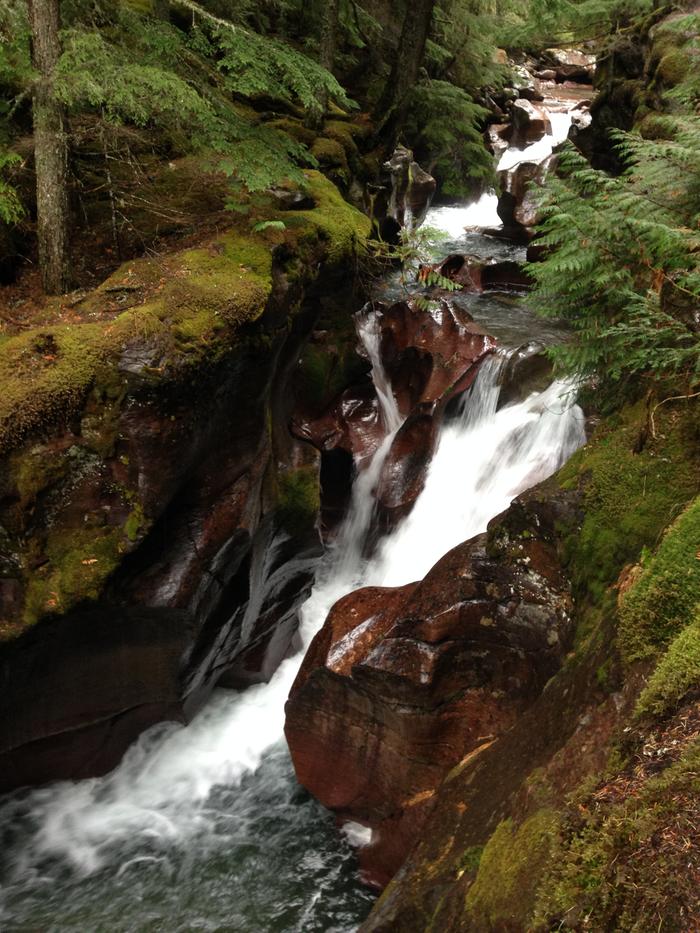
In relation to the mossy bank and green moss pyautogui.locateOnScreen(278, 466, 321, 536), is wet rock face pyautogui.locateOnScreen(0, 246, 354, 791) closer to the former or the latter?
the mossy bank

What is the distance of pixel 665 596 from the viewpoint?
3.53 meters

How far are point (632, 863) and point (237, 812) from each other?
6.17m

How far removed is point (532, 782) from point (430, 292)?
11.9 metres

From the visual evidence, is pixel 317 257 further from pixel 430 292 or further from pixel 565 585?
pixel 430 292

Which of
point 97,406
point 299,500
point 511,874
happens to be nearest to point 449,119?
point 299,500

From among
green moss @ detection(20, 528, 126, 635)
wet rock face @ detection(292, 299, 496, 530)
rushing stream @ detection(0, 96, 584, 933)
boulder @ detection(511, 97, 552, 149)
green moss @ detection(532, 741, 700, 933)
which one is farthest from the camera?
boulder @ detection(511, 97, 552, 149)

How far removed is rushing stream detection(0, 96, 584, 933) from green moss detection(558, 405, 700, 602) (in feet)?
4.91

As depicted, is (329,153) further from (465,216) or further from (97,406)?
(465,216)

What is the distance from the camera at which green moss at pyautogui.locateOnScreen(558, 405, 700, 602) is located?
491 centimetres

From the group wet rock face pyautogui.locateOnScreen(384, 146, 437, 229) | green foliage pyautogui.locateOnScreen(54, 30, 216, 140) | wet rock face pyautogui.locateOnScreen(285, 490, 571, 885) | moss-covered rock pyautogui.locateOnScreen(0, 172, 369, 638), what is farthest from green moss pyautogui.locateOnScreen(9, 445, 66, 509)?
wet rock face pyautogui.locateOnScreen(384, 146, 437, 229)

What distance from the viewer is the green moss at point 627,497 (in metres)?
4.91

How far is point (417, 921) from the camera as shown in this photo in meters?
3.68

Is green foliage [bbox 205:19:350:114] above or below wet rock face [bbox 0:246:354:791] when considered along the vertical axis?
above

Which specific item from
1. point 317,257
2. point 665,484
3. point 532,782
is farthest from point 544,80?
point 532,782
